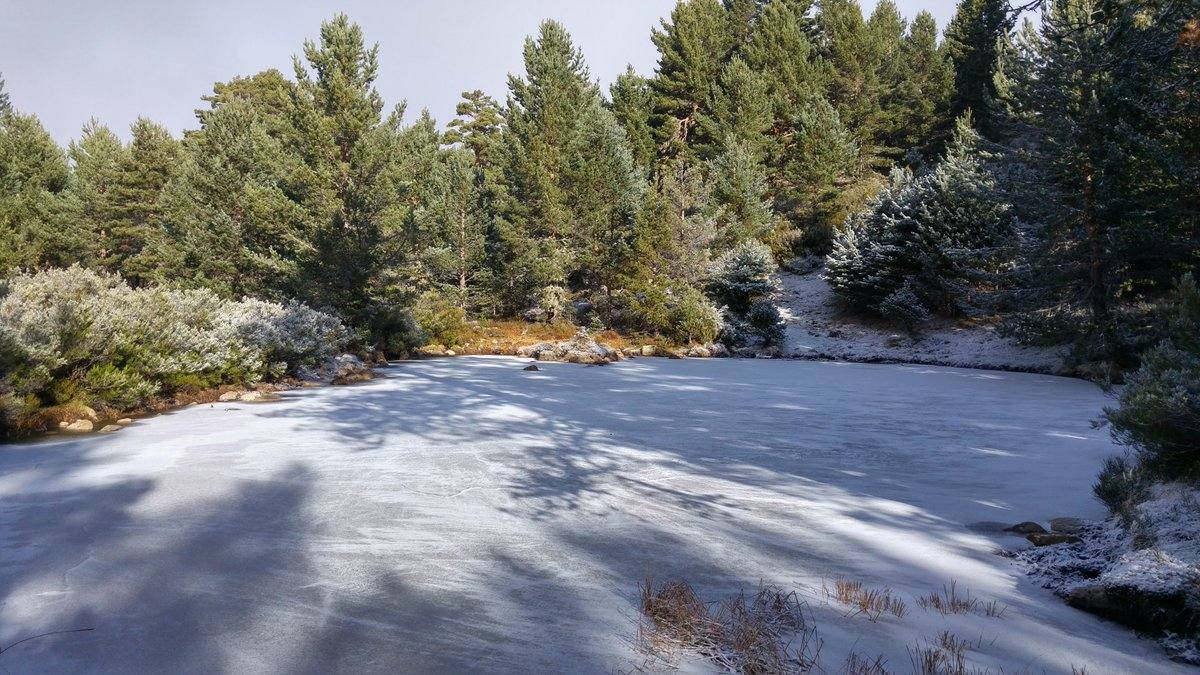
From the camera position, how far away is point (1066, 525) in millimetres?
3883

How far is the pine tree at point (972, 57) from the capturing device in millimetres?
31203

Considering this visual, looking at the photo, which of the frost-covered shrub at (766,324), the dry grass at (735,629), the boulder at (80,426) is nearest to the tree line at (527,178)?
the frost-covered shrub at (766,324)

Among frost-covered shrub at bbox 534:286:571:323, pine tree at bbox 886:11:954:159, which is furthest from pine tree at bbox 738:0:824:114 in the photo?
frost-covered shrub at bbox 534:286:571:323

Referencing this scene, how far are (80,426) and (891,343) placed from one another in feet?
64.3

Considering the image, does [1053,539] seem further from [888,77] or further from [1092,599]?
[888,77]

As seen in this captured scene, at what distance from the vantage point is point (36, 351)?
5867 millimetres

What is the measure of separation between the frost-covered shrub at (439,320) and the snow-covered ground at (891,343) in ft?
34.9

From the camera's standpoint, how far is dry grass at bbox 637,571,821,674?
7.70 feet

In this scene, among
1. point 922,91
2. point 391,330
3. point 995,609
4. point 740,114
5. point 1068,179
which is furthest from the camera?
point 922,91

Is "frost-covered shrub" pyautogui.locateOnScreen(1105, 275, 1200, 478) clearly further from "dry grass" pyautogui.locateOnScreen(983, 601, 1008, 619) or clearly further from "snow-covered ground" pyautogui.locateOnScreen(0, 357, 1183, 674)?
"dry grass" pyautogui.locateOnScreen(983, 601, 1008, 619)

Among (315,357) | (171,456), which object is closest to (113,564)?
(171,456)

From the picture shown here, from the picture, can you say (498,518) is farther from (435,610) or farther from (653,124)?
(653,124)

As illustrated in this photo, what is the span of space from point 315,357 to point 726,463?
8.62m

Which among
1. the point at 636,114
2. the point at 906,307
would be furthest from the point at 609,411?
the point at 636,114
